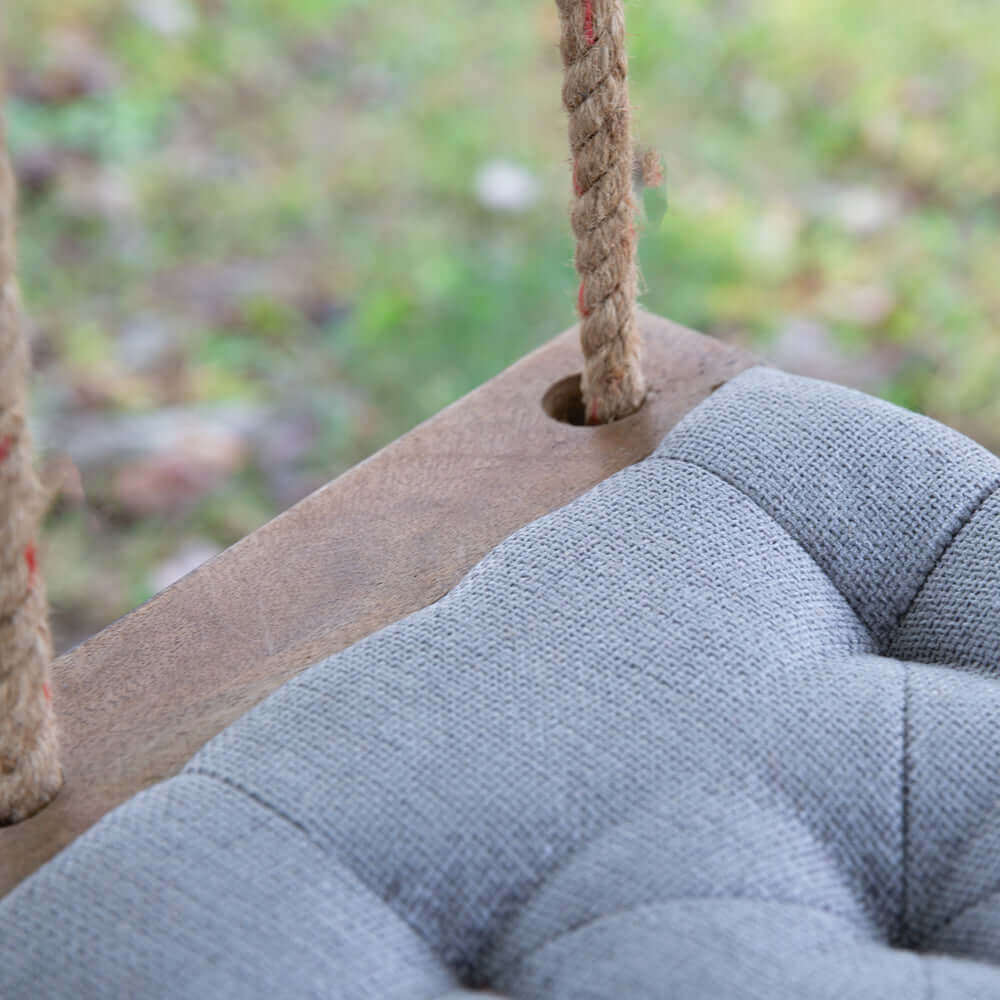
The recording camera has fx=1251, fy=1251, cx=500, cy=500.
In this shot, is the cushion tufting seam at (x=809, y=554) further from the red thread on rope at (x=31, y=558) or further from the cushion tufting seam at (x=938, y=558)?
the red thread on rope at (x=31, y=558)

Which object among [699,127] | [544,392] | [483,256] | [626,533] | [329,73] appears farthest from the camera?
[329,73]

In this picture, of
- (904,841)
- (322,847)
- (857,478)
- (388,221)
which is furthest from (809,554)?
(388,221)

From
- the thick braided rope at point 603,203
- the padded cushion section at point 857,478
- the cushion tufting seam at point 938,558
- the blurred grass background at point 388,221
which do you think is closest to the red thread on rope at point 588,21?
the thick braided rope at point 603,203

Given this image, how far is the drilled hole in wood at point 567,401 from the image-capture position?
31.9 inches

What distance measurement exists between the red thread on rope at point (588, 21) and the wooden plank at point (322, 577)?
0.22m

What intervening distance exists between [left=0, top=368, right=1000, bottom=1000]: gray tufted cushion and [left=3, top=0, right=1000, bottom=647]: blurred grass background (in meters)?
0.93

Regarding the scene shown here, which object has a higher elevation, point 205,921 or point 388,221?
point 205,921

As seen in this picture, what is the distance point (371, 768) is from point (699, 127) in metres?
1.56

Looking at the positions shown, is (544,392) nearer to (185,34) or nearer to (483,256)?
(483,256)

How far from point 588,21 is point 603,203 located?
10cm

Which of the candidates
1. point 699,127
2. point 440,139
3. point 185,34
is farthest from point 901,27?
point 185,34

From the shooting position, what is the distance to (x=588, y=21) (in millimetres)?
672

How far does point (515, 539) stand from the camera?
2.01 ft

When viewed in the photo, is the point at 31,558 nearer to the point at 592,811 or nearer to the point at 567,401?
the point at 592,811
